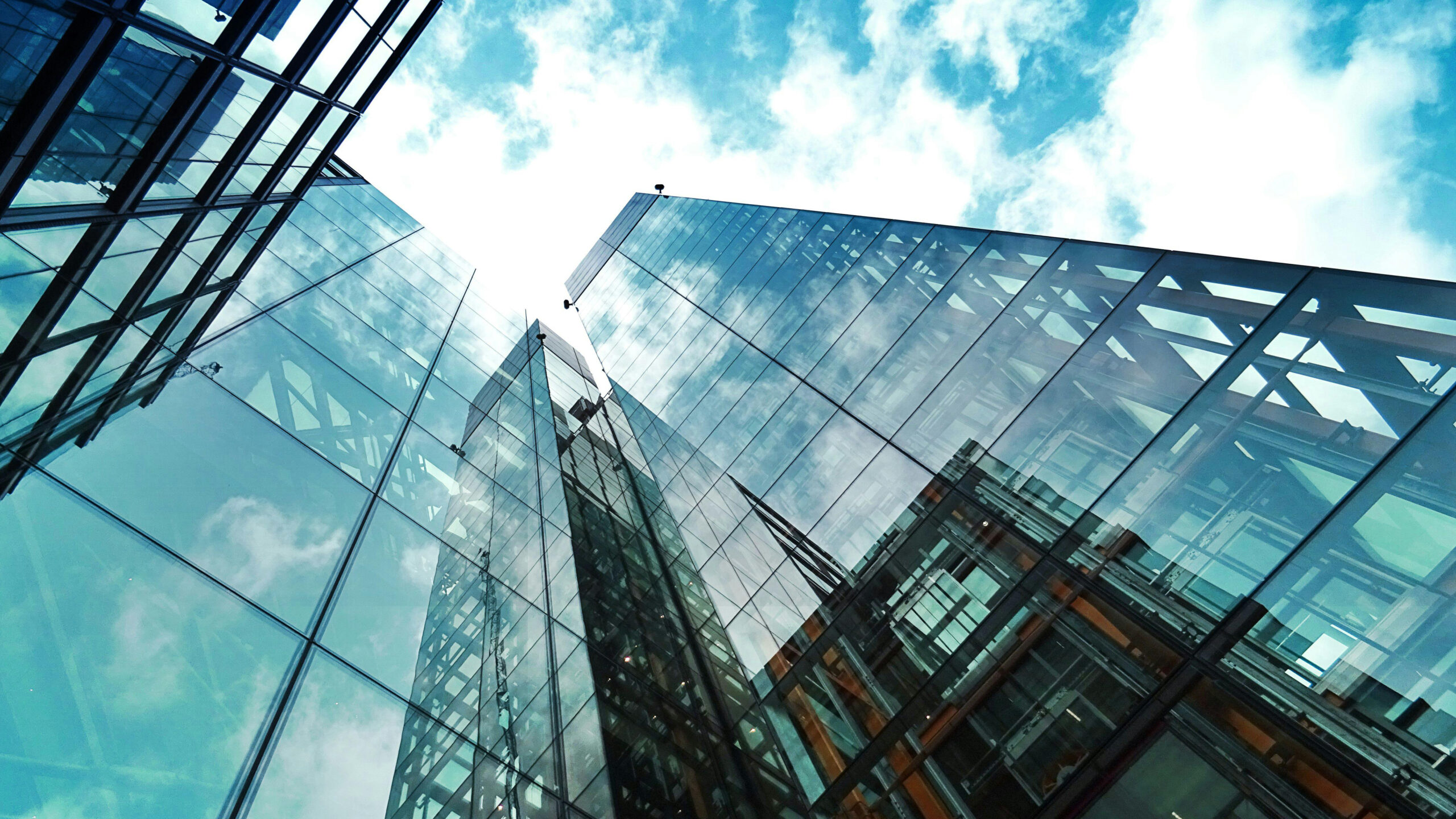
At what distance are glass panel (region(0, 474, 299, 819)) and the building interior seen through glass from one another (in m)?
0.02

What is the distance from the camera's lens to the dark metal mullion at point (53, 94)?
20.4 feet

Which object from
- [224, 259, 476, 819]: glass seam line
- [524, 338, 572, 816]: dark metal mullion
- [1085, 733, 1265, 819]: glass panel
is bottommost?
[524, 338, 572, 816]: dark metal mullion

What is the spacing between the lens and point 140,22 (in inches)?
268

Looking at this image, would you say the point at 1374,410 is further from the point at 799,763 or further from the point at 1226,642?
the point at 799,763

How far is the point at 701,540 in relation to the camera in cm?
1433

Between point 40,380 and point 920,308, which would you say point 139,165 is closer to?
point 40,380

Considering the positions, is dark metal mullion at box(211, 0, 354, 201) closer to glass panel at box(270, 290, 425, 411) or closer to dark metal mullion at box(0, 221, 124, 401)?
glass panel at box(270, 290, 425, 411)

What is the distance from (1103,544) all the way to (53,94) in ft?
34.6

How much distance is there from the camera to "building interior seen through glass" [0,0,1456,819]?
5.01 m

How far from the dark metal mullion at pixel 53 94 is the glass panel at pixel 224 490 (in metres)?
2.23

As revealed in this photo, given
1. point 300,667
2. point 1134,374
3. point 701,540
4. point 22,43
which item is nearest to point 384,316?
point 701,540

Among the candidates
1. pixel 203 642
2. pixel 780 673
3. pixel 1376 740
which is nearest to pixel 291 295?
pixel 203 642

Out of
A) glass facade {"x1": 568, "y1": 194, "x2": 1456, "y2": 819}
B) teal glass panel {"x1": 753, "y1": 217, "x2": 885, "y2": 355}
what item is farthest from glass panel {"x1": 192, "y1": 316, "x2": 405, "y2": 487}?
teal glass panel {"x1": 753, "y1": 217, "x2": 885, "y2": 355}

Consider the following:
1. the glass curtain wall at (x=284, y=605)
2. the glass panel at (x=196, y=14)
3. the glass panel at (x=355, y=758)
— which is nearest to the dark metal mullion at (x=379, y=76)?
the glass curtain wall at (x=284, y=605)
